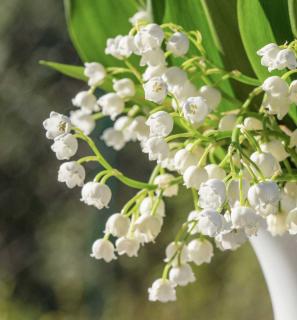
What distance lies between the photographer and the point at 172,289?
1.36 feet

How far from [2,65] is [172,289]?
2.22 metres

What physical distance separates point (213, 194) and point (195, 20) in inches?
6.0

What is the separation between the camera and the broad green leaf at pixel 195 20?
45cm

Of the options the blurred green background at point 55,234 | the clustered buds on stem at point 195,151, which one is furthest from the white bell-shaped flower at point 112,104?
the blurred green background at point 55,234

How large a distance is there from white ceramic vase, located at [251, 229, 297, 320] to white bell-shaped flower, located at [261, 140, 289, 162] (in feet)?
0.25

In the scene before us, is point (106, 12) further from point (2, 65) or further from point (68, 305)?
point (2, 65)

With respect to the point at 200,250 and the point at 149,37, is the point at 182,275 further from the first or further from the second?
the point at 149,37

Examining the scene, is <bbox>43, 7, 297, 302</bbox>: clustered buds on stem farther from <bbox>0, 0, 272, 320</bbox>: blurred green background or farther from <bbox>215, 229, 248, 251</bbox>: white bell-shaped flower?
<bbox>0, 0, 272, 320</bbox>: blurred green background

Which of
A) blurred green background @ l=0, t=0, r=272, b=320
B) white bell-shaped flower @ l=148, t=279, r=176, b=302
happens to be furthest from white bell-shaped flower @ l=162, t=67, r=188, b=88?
blurred green background @ l=0, t=0, r=272, b=320

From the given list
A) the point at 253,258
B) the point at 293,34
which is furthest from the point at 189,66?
the point at 253,258

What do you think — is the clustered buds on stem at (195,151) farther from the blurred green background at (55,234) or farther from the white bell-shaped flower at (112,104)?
the blurred green background at (55,234)

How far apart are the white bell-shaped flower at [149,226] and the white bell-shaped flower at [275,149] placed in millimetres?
65

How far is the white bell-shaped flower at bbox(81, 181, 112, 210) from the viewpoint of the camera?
1.24ft

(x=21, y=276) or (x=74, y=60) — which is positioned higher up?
(x=74, y=60)
